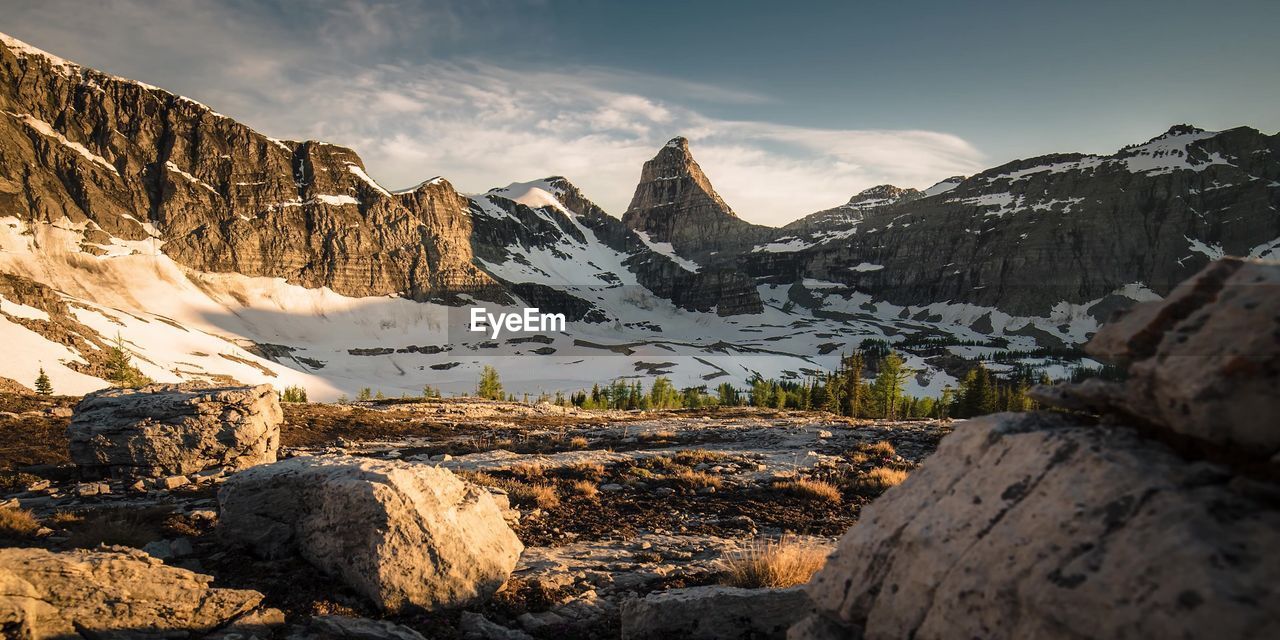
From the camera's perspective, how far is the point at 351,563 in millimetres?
7152

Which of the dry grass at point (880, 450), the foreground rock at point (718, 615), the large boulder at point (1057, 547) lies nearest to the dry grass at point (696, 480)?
the dry grass at point (880, 450)

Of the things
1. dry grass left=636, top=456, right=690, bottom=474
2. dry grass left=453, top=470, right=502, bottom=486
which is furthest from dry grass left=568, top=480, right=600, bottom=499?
dry grass left=636, top=456, right=690, bottom=474

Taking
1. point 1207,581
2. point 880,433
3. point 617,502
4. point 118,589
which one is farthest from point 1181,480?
point 880,433

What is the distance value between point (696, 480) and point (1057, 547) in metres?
12.7

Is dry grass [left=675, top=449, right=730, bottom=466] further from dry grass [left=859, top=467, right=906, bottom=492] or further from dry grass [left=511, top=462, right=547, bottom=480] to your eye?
dry grass [left=859, top=467, right=906, bottom=492]

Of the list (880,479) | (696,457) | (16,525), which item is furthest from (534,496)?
(880,479)

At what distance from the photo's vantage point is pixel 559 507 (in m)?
12.5

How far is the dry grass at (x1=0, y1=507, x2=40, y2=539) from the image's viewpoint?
27.0ft

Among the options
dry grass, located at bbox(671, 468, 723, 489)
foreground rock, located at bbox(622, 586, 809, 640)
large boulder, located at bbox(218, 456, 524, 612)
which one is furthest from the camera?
dry grass, located at bbox(671, 468, 723, 489)

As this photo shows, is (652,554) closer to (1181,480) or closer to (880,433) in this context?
(1181,480)

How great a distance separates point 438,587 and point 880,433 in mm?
26104

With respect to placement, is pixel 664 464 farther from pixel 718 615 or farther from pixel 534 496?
pixel 718 615

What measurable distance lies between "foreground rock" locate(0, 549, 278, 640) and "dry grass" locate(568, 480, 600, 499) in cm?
783

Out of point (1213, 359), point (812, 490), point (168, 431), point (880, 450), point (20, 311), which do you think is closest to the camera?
point (1213, 359)
